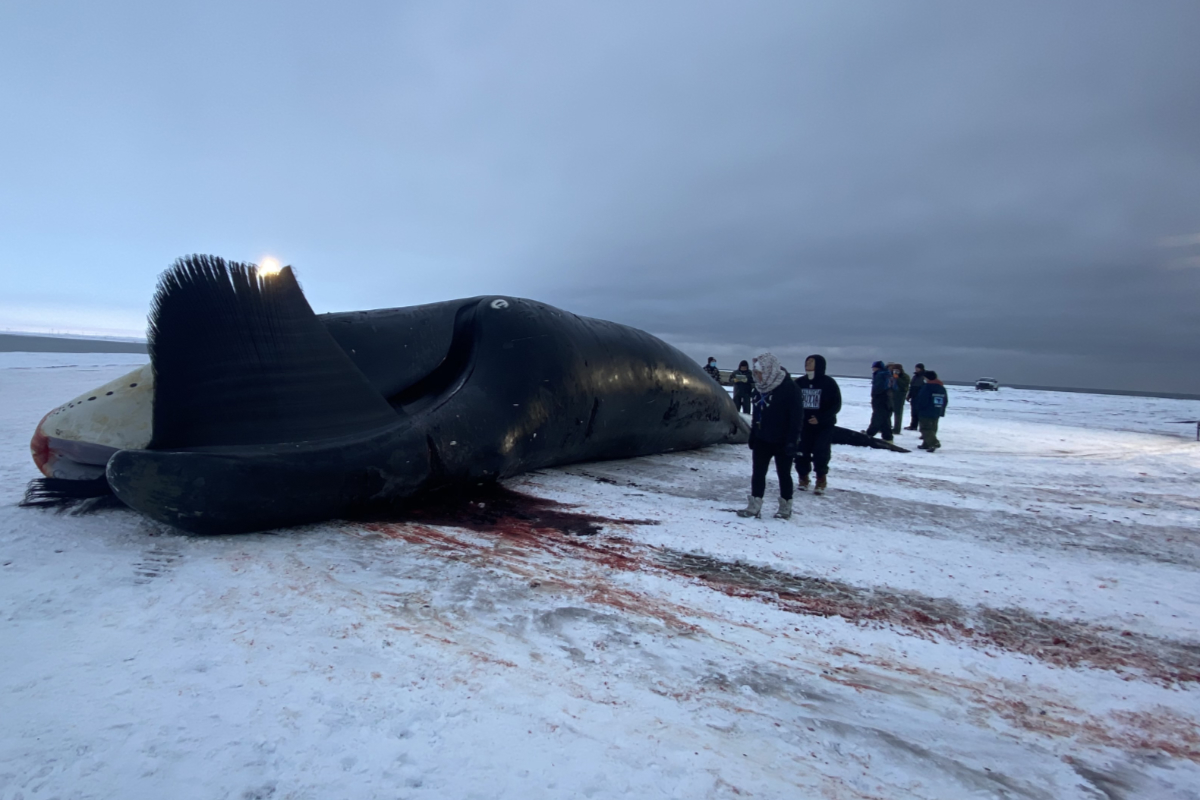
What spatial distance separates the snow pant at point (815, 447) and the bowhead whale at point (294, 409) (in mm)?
2445

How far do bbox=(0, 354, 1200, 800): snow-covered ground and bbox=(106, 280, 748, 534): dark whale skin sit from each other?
0.26 m

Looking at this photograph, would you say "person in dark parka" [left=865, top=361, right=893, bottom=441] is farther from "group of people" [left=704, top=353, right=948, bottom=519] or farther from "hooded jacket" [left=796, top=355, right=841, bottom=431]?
"hooded jacket" [left=796, top=355, right=841, bottom=431]

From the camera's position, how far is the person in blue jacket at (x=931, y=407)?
9500 mm

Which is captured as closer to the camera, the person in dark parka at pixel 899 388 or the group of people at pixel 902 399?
the group of people at pixel 902 399

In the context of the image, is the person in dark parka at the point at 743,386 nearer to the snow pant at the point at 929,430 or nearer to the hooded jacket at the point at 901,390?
the hooded jacket at the point at 901,390

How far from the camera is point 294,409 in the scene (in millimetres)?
3855

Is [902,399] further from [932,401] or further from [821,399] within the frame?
[821,399]

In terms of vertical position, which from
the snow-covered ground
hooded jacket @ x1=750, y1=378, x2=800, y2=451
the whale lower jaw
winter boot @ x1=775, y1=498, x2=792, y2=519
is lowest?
the snow-covered ground

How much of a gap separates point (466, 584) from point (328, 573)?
759mm

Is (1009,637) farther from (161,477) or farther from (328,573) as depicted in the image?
(161,477)

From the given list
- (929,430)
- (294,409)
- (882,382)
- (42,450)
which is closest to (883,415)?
(882,382)

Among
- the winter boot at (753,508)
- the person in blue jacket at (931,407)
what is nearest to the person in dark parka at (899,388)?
the person in blue jacket at (931,407)

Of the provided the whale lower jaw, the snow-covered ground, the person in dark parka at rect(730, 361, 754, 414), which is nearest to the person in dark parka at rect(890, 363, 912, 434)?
the person in dark parka at rect(730, 361, 754, 414)

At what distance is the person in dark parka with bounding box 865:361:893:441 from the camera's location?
10.5 m
